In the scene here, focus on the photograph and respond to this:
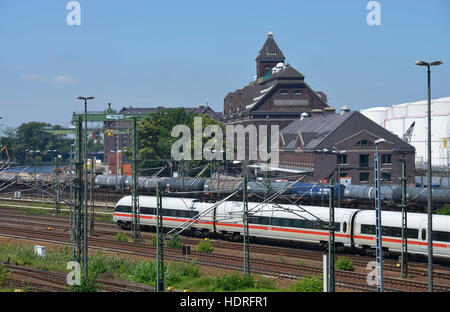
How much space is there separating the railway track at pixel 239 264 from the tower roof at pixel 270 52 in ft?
364

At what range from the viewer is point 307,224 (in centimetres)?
3944

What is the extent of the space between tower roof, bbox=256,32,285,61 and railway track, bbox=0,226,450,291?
364 feet

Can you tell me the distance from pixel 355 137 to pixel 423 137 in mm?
49770

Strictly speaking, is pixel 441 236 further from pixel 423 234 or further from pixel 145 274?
pixel 145 274

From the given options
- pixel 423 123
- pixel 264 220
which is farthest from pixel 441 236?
pixel 423 123

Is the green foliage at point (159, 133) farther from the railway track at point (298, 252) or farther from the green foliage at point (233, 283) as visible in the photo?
the green foliage at point (233, 283)

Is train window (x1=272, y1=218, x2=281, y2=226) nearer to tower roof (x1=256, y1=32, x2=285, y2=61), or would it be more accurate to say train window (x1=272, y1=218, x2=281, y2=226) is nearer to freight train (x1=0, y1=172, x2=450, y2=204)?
freight train (x1=0, y1=172, x2=450, y2=204)

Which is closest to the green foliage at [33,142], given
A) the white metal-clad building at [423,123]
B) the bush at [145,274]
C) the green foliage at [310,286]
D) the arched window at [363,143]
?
the white metal-clad building at [423,123]

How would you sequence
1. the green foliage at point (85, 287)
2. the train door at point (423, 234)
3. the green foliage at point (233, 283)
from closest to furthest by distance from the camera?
1. the green foliage at point (85, 287)
2. the green foliage at point (233, 283)
3. the train door at point (423, 234)

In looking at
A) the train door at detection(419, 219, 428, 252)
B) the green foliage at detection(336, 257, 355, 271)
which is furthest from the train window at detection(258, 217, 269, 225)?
the train door at detection(419, 219, 428, 252)

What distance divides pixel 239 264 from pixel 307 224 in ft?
19.9

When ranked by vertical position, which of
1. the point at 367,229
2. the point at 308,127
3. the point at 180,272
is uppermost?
the point at 308,127

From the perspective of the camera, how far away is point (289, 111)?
12181cm

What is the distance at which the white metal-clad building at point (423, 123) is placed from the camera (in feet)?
404
